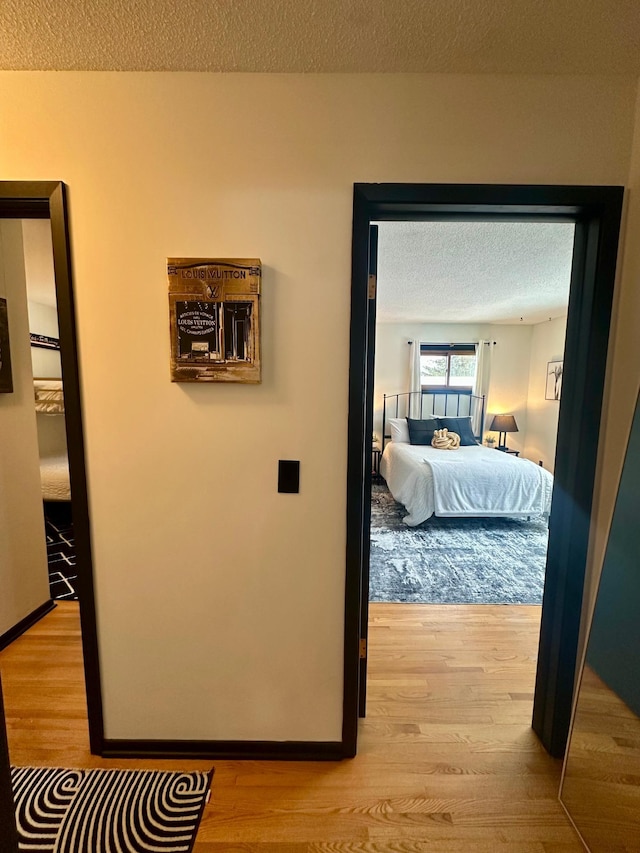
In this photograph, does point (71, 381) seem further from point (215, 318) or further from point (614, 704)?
point (614, 704)

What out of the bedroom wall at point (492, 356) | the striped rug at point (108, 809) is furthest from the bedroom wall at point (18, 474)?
the bedroom wall at point (492, 356)

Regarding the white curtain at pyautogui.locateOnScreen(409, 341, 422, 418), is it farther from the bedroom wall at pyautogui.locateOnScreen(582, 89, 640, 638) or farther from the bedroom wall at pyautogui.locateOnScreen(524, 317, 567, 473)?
the bedroom wall at pyautogui.locateOnScreen(582, 89, 640, 638)

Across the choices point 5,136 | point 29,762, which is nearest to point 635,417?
point 5,136

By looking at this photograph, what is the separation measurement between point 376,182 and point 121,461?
1.32 meters

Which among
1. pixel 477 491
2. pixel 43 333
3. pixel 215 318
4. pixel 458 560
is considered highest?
pixel 43 333

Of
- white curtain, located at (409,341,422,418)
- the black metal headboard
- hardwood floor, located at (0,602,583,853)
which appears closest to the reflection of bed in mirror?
hardwood floor, located at (0,602,583,853)

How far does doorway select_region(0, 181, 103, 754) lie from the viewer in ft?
3.80

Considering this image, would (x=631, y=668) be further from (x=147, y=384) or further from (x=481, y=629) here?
(x=147, y=384)

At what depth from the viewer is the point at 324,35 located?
1.02 m

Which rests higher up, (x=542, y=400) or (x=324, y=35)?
(x=324, y=35)

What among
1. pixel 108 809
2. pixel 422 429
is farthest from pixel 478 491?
pixel 108 809

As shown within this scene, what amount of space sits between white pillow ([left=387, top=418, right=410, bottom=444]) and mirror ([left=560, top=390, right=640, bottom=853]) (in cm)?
414

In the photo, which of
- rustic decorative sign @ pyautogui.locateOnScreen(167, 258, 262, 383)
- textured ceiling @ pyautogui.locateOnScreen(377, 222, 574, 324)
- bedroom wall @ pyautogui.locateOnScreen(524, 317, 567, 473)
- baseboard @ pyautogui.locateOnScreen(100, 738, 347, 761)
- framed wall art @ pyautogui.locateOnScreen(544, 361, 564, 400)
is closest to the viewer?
rustic decorative sign @ pyautogui.locateOnScreen(167, 258, 262, 383)

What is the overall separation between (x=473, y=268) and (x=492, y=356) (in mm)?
3172
